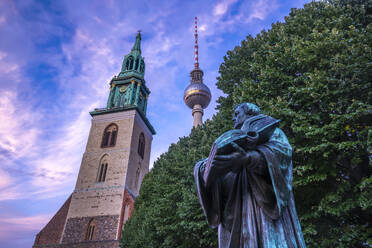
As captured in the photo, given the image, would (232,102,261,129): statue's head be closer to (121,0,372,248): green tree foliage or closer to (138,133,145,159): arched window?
(121,0,372,248): green tree foliage

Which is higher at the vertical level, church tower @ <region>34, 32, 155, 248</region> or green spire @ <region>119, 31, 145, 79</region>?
green spire @ <region>119, 31, 145, 79</region>

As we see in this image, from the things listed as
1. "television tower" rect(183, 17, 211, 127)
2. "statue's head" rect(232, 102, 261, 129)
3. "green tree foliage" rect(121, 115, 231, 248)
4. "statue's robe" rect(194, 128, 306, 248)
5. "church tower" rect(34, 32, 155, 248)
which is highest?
"television tower" rect(183, 17, 211, 127)

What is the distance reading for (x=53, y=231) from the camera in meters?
32.2

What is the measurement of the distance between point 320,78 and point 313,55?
41.8 inches

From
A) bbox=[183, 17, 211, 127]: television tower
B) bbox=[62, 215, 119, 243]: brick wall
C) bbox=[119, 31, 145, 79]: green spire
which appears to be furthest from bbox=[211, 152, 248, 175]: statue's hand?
bbox=[183, 17, 211, 127]: television tower

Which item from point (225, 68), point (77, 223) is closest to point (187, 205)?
point (225, 68)

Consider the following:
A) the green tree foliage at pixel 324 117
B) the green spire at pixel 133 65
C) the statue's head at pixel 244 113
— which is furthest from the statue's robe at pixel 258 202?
the green spire at pixel 133 65

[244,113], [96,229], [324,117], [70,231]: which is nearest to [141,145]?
[96,229]

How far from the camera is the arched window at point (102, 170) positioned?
34406 millimetres

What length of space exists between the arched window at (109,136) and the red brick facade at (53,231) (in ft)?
31.9

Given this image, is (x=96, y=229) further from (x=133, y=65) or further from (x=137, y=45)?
(x=137, y=45)

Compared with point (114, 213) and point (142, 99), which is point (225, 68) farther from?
point (142, 99)

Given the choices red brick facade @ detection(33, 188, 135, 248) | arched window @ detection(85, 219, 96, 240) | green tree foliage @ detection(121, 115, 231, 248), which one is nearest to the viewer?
green tree foliage @ detection(121, 115, 231, 248)

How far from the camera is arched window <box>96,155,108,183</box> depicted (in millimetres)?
34406
